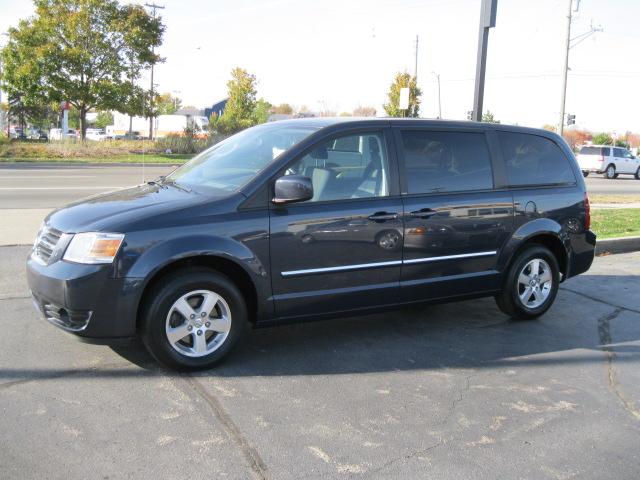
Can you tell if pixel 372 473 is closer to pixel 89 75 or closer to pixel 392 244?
pixel 392 244

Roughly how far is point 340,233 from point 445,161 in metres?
1.32

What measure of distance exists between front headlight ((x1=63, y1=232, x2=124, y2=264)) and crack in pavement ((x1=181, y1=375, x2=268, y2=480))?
984 millimetres

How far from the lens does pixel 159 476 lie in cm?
306

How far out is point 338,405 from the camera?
13.0 ft

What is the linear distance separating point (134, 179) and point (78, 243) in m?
16.9

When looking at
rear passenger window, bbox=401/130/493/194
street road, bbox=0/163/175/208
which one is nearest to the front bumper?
rear passenger window, bbox=401/130/493/194

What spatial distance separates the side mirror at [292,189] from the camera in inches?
173

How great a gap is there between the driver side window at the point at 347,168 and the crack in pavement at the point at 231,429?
5.14 feet

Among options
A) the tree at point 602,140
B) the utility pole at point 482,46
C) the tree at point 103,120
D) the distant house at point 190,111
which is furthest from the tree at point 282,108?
the utility pole at point 482,46

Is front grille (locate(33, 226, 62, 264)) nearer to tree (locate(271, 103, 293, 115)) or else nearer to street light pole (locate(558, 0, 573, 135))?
street light pole (locate(558, 0, 573, 135))

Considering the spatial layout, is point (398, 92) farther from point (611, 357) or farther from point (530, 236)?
point (611, 357)

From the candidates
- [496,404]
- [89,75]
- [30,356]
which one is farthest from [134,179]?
[496,404]

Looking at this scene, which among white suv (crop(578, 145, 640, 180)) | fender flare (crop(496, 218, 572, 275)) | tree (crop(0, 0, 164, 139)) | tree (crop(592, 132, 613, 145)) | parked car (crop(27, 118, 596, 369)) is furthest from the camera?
tree (crop(592, 132, 613, 145))

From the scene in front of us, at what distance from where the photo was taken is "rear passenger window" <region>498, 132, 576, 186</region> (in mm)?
5824
